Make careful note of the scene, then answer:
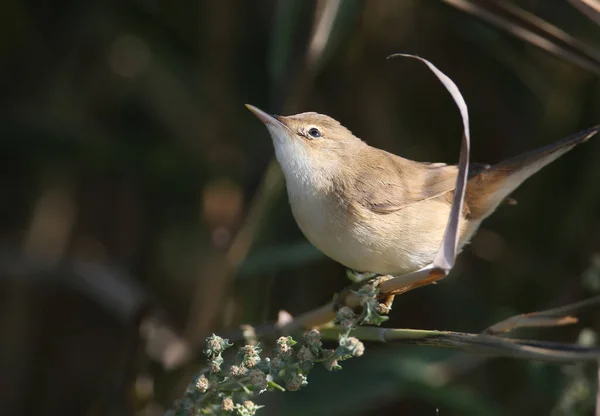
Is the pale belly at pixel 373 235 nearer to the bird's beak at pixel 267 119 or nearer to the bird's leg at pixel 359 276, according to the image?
the bird's leg at pixel 359 276

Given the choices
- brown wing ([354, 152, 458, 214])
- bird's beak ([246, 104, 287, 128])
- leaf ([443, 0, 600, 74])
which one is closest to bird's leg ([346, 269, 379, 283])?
brown wing ([354, 152, 458, 214])

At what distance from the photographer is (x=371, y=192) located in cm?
257

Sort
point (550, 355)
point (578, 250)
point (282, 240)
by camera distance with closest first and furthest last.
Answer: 1. point (550, 355)
2. point (578, 250)
3. point (282, 240)

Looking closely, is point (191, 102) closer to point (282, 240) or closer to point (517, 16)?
point (282, 240)

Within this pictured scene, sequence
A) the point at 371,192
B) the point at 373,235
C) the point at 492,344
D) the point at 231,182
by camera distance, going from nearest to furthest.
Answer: the point at 492,344 < the point at 373,235 < the point at 371,192 < the point at 231,182

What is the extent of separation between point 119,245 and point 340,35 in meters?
2.38

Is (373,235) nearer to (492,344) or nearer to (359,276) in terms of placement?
(359,276)

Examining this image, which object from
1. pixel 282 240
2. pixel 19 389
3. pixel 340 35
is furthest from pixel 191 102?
pixel 19 389

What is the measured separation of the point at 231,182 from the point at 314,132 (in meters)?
1.42

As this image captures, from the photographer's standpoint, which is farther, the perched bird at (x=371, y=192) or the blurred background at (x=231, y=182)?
the blurred background at (x=231, y=182)

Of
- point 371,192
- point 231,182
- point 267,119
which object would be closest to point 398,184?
point 371,192

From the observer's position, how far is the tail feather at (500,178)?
8.06 feet

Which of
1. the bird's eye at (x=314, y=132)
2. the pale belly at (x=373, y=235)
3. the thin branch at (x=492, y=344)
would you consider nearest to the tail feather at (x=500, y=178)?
the pale belly at (x=373, y=235)

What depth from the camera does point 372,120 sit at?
397cm
